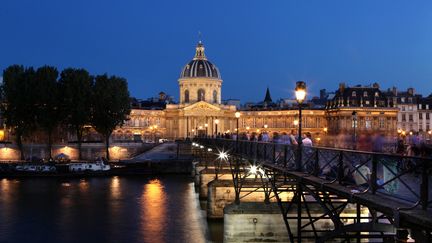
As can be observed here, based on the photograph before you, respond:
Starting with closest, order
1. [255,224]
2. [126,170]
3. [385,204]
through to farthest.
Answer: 1. [385,204]
2. [255,224]
3. [126,170]

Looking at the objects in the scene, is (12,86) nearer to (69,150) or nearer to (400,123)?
(69,150)

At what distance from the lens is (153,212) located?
4884 cm

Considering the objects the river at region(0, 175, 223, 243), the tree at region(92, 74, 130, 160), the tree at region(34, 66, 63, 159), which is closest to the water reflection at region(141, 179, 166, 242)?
the river at region(0, 175, 223, 243)

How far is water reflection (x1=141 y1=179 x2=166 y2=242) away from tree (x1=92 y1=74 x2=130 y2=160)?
90.7ft

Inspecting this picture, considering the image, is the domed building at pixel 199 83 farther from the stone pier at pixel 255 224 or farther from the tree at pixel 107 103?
the stone pier at pixel 255 224

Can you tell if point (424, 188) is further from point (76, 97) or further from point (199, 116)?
point (199, 116)

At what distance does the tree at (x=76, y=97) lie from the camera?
302 feet

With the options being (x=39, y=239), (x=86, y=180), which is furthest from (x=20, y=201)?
(x=86, y=180)

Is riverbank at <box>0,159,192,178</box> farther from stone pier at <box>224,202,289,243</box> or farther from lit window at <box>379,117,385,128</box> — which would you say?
lit window at <box>379,117,385,128</box>

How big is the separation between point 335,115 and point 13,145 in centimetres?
8087

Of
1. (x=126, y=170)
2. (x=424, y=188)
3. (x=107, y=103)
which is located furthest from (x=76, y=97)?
(x=424, y=188)

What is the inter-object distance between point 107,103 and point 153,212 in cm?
4841

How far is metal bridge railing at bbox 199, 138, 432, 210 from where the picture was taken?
1121 centimetres

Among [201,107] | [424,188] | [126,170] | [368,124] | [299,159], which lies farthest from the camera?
[201,107]
